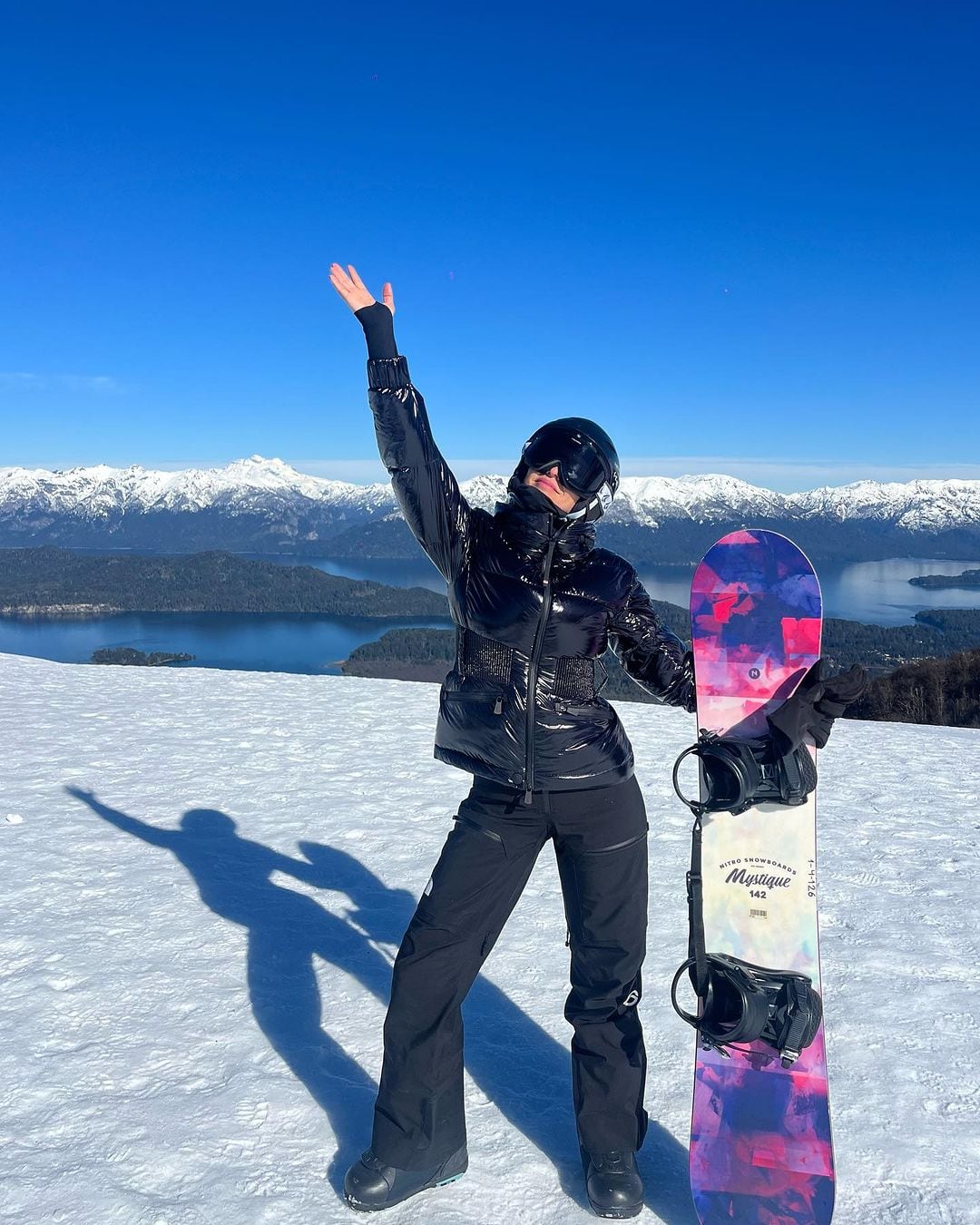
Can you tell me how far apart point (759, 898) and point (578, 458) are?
1283 millimetres

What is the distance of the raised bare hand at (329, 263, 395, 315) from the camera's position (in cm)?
215

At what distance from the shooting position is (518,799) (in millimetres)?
2082

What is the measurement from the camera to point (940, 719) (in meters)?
25.1

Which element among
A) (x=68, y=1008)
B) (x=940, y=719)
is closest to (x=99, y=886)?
(x=68, y=1008)

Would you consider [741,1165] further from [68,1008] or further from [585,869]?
[68,1008]

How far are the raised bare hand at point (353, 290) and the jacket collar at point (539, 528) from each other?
0.61 m

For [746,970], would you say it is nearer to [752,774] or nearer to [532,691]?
[752,774]

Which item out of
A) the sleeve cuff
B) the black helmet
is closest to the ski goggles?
the black helmet

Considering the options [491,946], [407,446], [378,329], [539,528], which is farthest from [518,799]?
[378,329]

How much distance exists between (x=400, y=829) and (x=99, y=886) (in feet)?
5.76

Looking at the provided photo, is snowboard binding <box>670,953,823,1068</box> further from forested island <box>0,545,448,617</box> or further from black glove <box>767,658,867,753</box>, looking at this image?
forested island <box>0,545,448,617</box>

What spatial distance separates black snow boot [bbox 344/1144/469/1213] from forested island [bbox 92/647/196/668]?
67.3 meters

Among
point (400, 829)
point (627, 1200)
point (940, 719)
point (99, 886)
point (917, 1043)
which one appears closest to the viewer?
point (627, 1200)

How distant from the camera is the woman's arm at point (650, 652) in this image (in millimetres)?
2232
